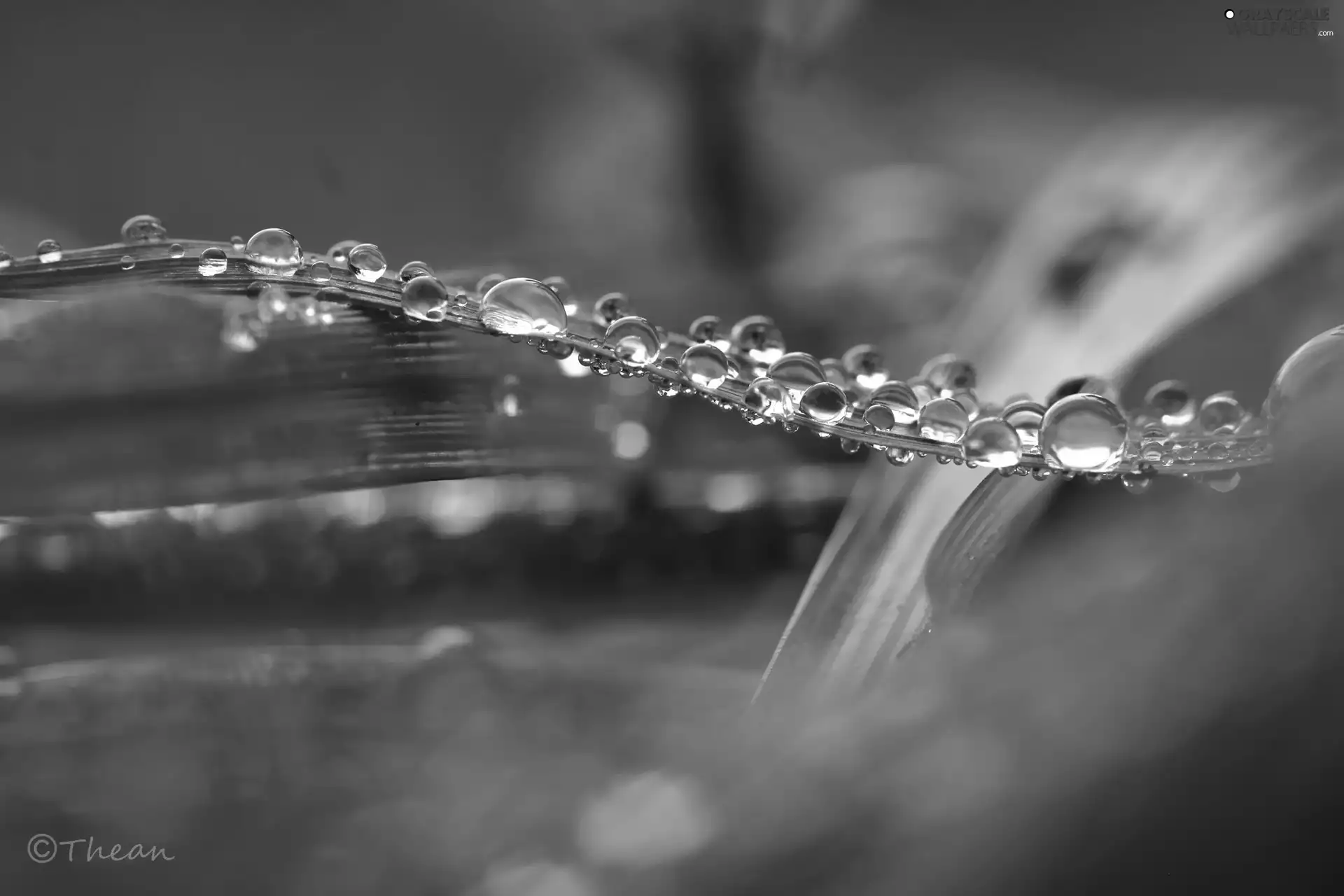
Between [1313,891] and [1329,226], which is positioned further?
[1329,226]

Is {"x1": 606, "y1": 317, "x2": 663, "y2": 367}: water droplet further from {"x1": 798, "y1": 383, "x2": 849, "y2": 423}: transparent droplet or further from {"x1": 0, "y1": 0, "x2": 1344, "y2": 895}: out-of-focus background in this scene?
{"x1": 0, "y1": 0, "x2": 1344, "y2": 895}: out-of-focus background

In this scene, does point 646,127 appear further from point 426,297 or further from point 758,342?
point 426,297

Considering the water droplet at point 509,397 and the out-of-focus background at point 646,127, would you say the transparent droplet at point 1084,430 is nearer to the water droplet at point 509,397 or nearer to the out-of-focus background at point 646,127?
the water droplet at point 509,397

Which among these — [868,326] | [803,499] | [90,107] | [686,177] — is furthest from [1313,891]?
[90,107]

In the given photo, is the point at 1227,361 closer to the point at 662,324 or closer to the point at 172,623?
the point at 662,324

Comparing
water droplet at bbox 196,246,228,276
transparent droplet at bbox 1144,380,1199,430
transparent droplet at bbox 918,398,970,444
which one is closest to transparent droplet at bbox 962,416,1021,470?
transparent droplet at bbox 918,398,970,444

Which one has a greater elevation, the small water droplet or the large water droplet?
the small water droplet
